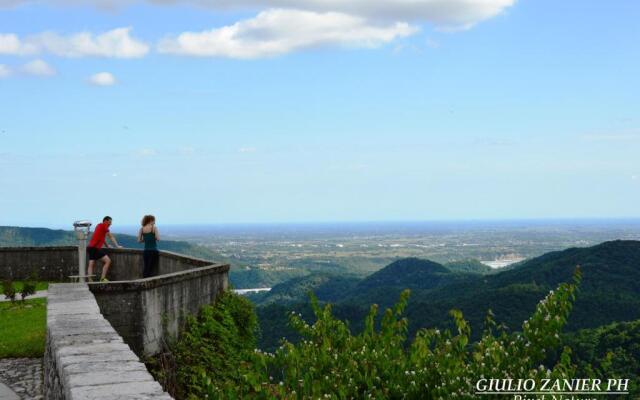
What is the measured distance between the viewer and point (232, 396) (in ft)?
29.5

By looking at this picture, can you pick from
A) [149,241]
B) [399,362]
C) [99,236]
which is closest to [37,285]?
[99,236]

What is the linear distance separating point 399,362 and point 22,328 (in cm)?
756

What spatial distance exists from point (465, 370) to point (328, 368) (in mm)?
2237

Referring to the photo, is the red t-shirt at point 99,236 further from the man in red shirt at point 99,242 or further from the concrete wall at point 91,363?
the concrete wall at point 91,363

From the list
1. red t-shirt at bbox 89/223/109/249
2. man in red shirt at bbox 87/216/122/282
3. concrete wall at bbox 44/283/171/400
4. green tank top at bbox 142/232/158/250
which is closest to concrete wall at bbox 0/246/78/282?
man in red shirt at bbox 87/216/122/282

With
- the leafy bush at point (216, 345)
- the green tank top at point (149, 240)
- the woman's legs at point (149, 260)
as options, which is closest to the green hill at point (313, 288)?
the woman's legs at point (149, 260)

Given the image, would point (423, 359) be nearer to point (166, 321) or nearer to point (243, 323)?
point (166, 321)

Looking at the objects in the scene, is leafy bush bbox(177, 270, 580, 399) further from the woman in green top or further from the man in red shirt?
the man in red shirt

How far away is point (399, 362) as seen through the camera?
1087cm

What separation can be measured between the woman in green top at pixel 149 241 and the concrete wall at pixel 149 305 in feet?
8.83

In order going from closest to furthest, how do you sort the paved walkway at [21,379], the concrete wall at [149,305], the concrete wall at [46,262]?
the paved walkway at [21,379] < the concrete wall at [149,305] < the concrete wall at [46,262]

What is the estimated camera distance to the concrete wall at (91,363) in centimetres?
496

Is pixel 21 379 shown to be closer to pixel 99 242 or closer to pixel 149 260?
pixel 149 260

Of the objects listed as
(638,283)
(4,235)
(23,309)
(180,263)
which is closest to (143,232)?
(180,263)
